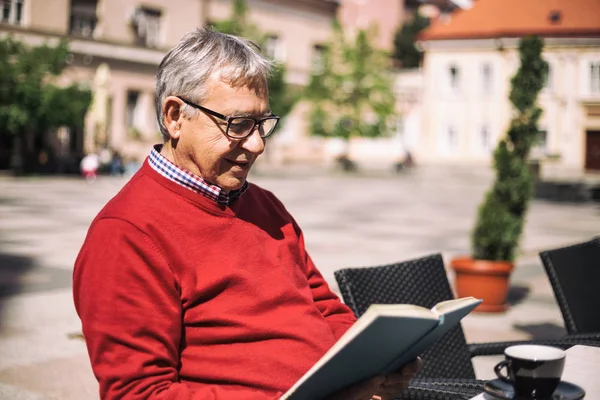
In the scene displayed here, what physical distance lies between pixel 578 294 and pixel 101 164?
29788 mm

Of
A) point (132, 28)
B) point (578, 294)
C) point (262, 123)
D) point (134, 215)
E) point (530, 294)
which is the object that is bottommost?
point (530, 294)

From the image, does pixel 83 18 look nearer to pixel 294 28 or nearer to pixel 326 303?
pixel 294 28

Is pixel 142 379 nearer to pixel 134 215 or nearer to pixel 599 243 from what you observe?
pixel 134 215

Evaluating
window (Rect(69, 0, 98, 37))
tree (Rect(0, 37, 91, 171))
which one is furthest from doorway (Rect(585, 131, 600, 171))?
tree (Rect(0, 37, 91, 171))

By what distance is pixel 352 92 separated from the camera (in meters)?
41.6

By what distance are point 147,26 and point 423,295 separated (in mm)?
36642

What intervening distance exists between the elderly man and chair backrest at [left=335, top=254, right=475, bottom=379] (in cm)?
54

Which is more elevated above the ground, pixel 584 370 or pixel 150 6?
pixel 150 6

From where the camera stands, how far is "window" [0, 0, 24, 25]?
105 feet

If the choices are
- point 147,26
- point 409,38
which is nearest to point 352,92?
point 147,26

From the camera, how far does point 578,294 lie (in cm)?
378

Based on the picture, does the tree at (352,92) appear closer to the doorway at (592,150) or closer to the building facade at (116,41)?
the building facade at (116,41)

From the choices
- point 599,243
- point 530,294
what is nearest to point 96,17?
point 530,294

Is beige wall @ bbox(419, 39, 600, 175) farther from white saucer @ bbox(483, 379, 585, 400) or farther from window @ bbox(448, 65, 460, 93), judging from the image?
white saucer @ bbox(483, 379, 585, 400)
